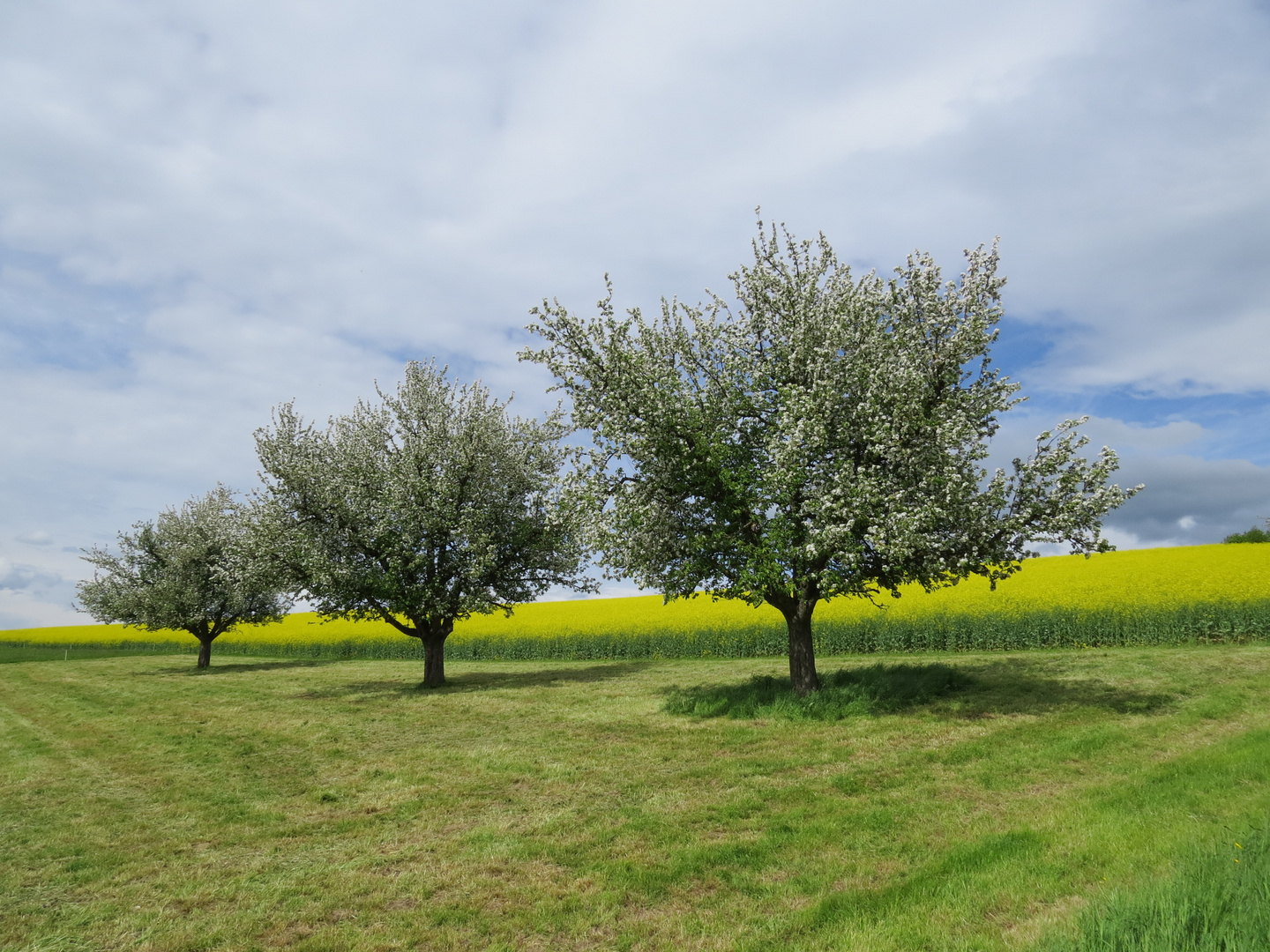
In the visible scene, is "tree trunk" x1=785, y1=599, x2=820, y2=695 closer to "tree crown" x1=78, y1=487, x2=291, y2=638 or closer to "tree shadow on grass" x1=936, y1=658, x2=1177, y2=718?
"tree shadow on grass" x1=936, y1=658, x2=1177, y2=718

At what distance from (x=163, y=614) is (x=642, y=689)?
31.4 m

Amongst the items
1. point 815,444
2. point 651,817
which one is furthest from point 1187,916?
point 815,444

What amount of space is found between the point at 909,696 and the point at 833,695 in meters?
2.11

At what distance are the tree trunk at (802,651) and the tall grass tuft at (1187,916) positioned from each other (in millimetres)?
11485

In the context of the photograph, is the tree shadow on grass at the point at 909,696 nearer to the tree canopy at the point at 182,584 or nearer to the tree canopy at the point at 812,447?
the tree canopy at the point at 812,447

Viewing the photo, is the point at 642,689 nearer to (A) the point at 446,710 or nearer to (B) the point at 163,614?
(A) the point at 446,710

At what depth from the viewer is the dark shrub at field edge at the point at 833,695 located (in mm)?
15719

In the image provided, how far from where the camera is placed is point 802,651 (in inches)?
688

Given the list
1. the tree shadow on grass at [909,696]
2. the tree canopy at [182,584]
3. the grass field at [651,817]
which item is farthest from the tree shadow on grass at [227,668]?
the tree shadow on grass at [909,696]

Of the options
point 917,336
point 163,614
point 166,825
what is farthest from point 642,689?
point 163,614

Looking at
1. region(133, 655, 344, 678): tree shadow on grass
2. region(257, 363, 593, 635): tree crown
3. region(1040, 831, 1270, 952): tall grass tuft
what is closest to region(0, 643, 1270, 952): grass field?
region(1040, 831, 1270, 952): tall grass tuft

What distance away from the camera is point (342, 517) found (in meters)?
25.1

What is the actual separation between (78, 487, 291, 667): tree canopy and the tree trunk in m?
29.5

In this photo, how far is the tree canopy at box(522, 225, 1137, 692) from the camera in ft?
49.3
